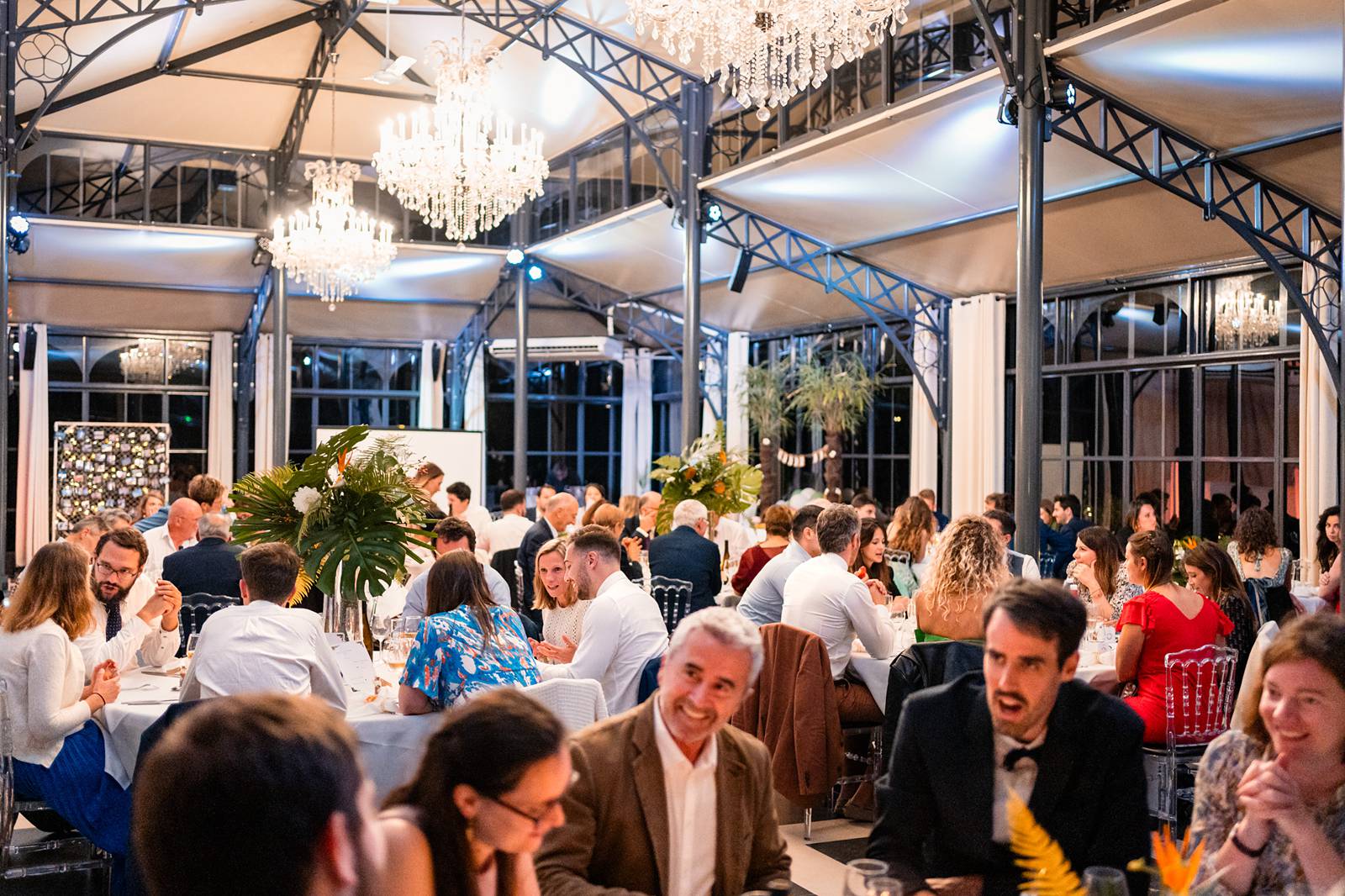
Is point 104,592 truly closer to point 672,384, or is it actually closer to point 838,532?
point 838,532

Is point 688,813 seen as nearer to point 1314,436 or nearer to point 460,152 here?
point 460,152

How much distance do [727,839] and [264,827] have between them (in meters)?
1.35

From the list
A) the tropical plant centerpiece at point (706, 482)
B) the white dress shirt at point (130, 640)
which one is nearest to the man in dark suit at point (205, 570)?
the white dress shirt at point (130, 640)

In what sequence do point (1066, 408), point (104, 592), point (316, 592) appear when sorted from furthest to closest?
point (1066, 408)
point (316, 592)
point (104, 592)

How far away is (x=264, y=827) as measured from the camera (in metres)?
1.08

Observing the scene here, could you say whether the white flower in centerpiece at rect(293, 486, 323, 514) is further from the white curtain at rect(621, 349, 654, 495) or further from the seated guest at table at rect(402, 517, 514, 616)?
the white curtain at rect(621, 349, 654, 495)

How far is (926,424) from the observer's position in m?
14.1

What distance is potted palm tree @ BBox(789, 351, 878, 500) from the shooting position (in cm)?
1421

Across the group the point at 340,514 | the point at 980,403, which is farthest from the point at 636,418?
the point at 340,514

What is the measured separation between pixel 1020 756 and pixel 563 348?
53.8 ft

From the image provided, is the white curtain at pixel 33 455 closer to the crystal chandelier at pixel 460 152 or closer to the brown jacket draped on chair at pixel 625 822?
the crystal chandelier at pixel 460 152

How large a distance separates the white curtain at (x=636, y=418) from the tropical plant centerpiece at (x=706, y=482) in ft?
28.9

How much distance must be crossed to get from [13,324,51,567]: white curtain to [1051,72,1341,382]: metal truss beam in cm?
1395

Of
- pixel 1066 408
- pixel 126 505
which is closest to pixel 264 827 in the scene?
pixel 1066 408
